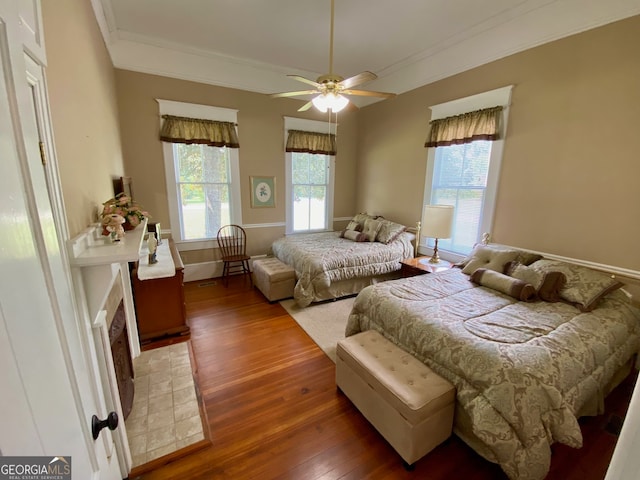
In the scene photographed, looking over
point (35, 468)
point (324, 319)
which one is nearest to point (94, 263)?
point (35, 468)

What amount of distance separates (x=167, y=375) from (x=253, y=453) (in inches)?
42.3

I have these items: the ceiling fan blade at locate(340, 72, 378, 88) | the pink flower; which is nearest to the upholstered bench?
the pink flower

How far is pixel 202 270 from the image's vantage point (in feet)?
14.6

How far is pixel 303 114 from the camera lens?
470 centimetres

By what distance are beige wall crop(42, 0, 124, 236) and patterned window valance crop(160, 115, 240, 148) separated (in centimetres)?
142

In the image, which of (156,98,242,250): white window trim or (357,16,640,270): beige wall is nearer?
(357,16,640,270): beige wall

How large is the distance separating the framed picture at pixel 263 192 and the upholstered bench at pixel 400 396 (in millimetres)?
3216

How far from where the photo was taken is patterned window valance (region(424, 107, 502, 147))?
3.10 metres

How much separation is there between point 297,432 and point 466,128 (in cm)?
363

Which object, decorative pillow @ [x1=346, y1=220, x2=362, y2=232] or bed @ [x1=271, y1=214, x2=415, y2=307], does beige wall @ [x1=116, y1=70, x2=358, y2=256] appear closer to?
decorative pillow @ [x1=346, y1=220, x2=362, y2=232]

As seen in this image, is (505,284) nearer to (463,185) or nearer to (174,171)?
(463,185)

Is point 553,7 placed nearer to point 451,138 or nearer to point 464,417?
point 451,138

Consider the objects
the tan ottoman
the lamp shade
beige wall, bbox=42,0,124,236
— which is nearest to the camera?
beige wall, bbox=42,0,124,236

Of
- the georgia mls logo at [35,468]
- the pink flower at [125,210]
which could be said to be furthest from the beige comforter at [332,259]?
the georgia mls logo at [35,468]
